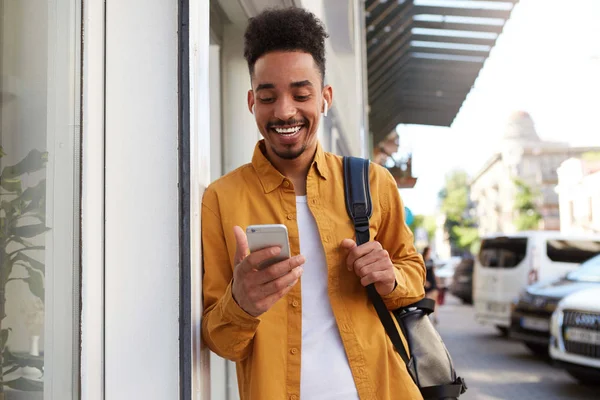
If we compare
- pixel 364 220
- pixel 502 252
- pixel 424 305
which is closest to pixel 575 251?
pixel 502 252

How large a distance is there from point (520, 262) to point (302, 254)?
10.8 m

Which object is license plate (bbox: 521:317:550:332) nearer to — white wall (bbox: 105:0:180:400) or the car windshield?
the car windshield

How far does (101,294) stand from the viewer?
1549 millimetres

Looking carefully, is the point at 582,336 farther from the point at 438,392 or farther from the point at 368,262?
the point at 368,262

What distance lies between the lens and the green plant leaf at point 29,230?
1328mm

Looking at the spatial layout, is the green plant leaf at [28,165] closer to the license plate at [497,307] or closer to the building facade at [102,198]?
the building facade at [102,198]

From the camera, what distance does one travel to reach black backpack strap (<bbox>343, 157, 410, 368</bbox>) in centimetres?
167

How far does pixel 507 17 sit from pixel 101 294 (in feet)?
32.2

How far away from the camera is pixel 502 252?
476 inches

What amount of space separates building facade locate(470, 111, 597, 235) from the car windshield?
207 ft

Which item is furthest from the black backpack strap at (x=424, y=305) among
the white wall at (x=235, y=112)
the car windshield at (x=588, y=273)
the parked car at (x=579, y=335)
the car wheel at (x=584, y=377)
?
the car windshield at (x=588, y=273)

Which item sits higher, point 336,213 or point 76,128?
point 76,128

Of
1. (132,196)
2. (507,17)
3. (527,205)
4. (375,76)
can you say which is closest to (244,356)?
(132,196)

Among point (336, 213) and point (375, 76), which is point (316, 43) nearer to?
point (336, 213)
